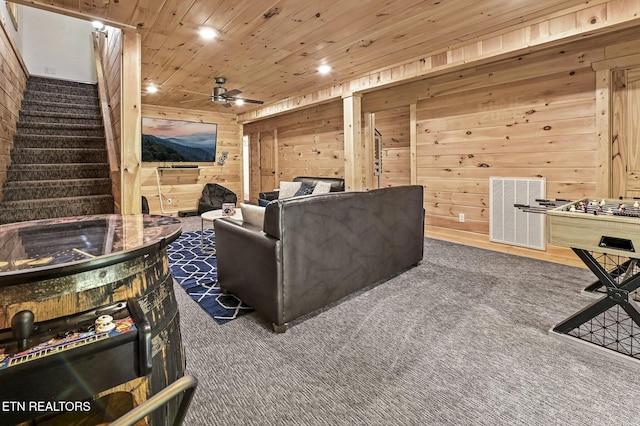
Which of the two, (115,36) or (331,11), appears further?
(115,36)

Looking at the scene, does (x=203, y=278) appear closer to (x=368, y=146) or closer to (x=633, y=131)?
(x=368, y=146)

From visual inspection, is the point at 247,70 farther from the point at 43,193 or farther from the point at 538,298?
the point at 538,298

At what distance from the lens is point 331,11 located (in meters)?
2.96

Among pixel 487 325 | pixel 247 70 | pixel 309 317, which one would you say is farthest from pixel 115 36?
pixel 487 325

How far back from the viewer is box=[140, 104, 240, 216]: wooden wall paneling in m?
7.29

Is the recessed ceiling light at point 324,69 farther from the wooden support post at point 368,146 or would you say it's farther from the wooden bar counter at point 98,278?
the wooden bar counter at point 98,278

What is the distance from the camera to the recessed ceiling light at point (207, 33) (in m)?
3.32

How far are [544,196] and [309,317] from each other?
3.11 m

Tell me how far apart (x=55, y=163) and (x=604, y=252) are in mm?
5004

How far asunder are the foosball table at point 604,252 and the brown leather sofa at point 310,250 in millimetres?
1263

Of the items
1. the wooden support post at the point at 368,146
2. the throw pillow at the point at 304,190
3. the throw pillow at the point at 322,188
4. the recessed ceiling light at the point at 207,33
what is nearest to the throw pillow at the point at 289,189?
the throw pillow at the point at 304,190

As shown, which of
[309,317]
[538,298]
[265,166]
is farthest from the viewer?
[265,166]

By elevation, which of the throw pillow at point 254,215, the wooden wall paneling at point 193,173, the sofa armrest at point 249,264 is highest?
the wooden wall paneling at point 193,173

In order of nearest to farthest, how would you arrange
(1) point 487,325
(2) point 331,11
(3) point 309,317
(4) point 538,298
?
1. (1) point 487,325
2. (3) point 309,317
3. (4) point 538,298
4. (2) point 331,11
